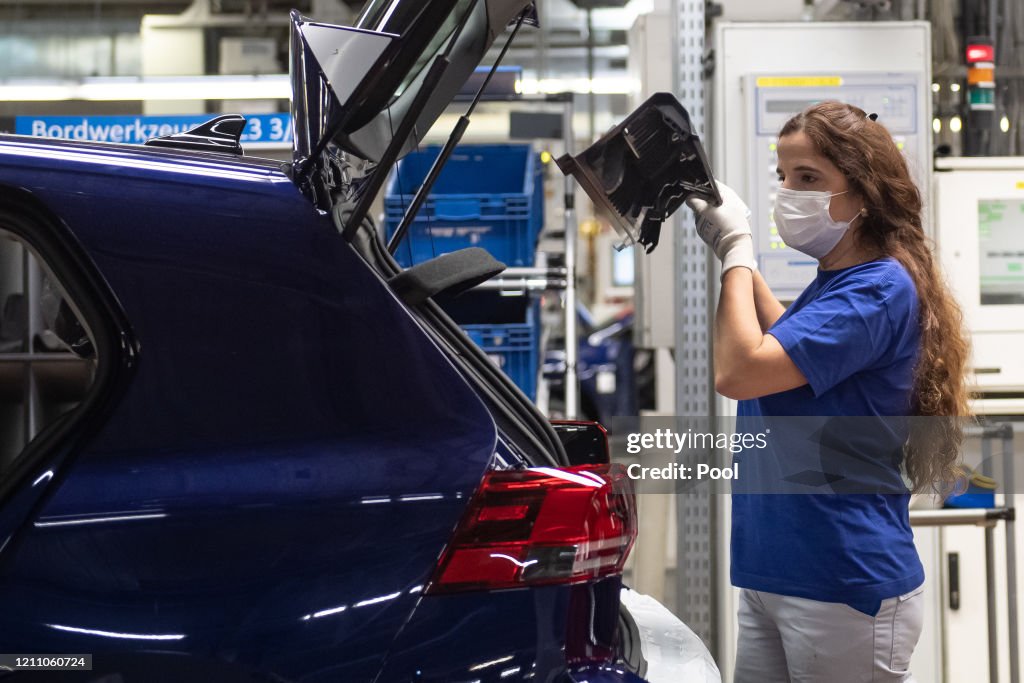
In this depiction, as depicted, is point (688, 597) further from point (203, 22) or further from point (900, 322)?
point (203, 22)

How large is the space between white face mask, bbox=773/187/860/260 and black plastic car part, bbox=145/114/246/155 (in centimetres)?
108

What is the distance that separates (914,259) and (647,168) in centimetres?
55

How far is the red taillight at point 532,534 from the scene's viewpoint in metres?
1.27

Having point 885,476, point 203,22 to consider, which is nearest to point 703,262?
point 885,476

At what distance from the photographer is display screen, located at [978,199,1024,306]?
3650mm

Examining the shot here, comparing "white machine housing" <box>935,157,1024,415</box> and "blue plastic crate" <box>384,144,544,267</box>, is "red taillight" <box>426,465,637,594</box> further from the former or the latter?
"white machine housing" <box>935,157,1024,415</box>

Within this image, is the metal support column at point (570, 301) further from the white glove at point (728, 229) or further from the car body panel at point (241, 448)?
the car body panel at point (241, 448)

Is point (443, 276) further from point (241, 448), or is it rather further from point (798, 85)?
point (798, 85)

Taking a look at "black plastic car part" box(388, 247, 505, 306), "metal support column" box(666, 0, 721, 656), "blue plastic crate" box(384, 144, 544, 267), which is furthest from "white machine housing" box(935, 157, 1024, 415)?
"black plastic car part" box(388, 247, 505, 306)

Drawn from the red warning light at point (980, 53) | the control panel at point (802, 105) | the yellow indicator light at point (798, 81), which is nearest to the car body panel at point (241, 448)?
the control panel at point (802, 105)

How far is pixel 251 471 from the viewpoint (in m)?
1.25

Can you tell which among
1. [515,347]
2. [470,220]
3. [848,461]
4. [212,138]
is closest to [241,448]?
[212,138]

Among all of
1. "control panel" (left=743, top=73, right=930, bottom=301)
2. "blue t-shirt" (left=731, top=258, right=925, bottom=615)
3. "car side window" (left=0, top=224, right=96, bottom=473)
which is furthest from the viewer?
"control panel" (left=743, top=73, right=930, bottom=301)

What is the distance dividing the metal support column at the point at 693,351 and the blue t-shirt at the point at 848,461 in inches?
64.7
